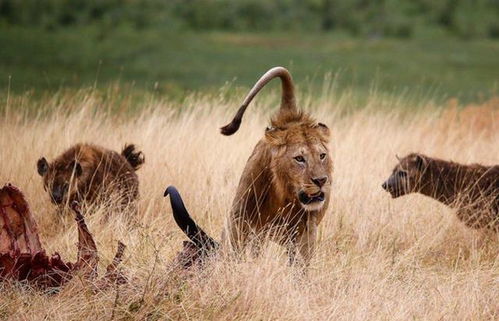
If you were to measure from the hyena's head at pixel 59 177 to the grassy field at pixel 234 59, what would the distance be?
11.2 metres

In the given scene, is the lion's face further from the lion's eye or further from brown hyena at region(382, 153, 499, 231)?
brown hyena at region(382, 153, 499, 231)

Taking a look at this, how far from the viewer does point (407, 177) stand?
9.26 m

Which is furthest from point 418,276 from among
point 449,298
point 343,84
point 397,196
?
point 343,84

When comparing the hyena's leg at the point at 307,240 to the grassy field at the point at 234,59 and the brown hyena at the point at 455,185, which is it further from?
the grassy field at the point at 234,59

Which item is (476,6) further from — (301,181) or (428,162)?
(301,181)

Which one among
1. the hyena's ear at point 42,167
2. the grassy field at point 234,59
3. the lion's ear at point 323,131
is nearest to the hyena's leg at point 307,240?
the lion's ear at point 323,131

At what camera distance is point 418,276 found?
721cm

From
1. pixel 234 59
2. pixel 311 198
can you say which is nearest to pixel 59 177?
pixel 311 198

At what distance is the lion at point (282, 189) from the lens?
6621 millimetres

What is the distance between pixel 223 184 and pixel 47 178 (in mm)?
1452

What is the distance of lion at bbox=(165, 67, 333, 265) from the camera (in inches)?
261

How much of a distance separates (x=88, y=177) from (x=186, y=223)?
2178 millimetres

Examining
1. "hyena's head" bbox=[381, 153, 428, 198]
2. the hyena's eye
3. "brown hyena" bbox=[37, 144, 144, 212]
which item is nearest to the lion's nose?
"brown hyena" bbox=[37, 144, 144, 212]

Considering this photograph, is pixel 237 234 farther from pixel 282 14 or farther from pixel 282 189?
pixel 282 14
